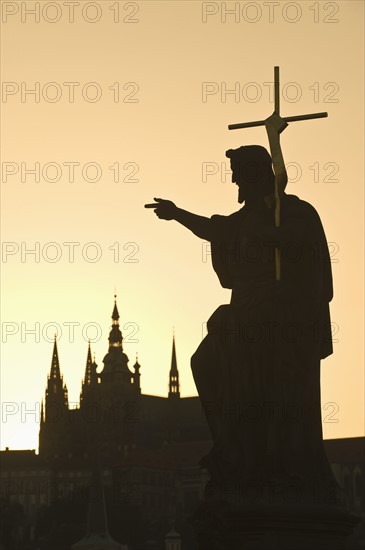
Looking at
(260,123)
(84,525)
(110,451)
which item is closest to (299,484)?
(260,123)

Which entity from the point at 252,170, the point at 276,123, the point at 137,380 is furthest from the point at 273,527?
the point at 137,380

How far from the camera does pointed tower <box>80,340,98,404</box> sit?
18225cm

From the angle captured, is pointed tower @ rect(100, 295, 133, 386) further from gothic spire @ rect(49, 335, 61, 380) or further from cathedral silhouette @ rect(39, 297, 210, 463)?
gothic spire @ rect(49, 335, 61, 380)

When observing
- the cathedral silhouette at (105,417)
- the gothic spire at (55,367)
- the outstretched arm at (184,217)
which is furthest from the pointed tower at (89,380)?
the outstretched arm at (184,217)

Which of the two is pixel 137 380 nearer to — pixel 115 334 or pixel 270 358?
pixel 115 334

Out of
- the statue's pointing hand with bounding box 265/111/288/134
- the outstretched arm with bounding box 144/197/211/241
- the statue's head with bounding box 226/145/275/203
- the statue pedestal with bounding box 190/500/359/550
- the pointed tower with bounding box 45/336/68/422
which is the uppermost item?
the pointed tower with bounding box 45/336/68/422

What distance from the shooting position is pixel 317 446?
13789 mm

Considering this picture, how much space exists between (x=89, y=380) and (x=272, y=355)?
172 meters

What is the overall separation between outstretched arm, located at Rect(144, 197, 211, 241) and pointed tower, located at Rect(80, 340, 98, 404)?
167 meters

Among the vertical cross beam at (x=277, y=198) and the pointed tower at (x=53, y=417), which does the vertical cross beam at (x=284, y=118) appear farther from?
the pointed tower at (x=53, y=417)

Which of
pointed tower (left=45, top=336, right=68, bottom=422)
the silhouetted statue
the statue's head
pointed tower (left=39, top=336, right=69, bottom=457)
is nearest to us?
the silhouetted statue

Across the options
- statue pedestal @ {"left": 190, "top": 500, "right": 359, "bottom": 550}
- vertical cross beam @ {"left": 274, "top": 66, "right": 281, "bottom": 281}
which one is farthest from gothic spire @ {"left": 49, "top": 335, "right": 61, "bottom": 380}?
statue pedestal @ {"left": 190, "top": 500, "right": 359, "bottom": 550}

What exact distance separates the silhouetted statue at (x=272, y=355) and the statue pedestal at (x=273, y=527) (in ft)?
0.90

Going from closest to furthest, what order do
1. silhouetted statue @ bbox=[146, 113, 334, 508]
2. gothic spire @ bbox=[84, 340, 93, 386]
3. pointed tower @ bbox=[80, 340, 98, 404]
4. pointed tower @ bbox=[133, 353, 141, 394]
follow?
silhouetted statue @ bbox=[146, 113, 334, 508], pointed tower @ bbox=[80, 340, 98, 404], gothic spire @ bbox=[84, 340, 93, 386], pointed tower @ bbox=[133, 353, 141, 394]
